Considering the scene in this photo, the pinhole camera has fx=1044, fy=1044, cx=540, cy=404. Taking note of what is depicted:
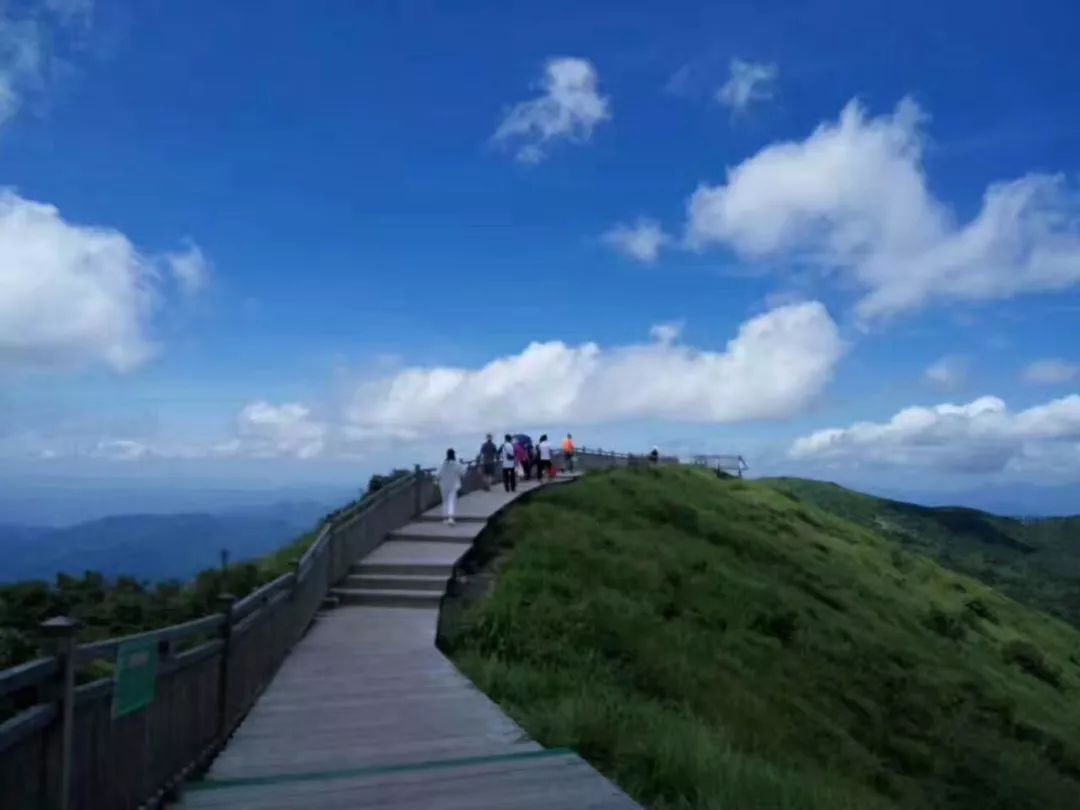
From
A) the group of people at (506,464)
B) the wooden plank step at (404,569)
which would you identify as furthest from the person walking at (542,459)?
the wooden plank step at (404,569)

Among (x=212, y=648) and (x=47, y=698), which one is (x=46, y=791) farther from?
(x=212, y=648)

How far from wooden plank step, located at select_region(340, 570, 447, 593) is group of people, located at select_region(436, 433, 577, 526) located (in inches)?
215

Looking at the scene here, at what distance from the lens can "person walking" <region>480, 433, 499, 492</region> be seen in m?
31.5

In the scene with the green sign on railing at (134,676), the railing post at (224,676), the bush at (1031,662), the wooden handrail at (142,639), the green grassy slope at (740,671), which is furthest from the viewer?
the bush at (1031,662)

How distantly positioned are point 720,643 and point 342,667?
7.74m

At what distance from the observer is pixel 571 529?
23.2m

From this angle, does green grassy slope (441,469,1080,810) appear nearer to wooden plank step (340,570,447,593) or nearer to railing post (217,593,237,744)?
wooden plank step (340,570,447,593)

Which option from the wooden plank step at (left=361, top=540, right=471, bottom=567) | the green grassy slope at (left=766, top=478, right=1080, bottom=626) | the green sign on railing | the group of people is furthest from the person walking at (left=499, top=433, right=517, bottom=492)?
the green grassy slope at (left=766, top=478, right=1080, bottom=626)

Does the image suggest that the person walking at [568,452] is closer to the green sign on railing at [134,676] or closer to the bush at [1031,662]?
the bush at [1031,662]

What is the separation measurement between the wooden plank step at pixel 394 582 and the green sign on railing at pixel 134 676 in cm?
1027

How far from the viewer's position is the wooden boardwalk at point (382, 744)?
22.5 ft

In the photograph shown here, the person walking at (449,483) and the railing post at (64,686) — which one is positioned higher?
the person walking at (449,483)

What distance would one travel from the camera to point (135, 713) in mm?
6137

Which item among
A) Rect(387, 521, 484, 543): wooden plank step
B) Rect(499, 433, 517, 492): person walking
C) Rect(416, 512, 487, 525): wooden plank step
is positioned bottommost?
Rect(387, 521, 484, 543): wooden plank step
